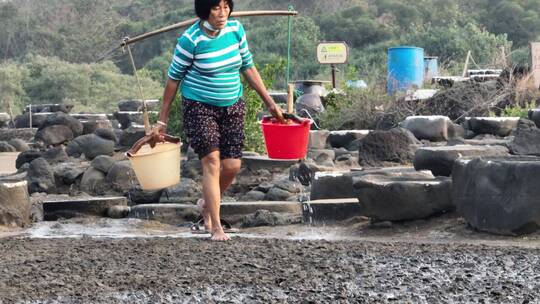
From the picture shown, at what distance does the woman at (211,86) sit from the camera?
6695 millimetres

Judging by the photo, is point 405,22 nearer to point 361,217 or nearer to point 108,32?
point 108,32

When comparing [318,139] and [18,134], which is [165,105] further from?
[18,134]

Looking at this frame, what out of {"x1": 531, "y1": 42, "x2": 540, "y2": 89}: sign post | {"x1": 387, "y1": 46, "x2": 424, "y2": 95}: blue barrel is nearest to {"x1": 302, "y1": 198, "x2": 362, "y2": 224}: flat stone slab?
{"x1": 531, "y1": 42, "x2": 540, "y2": 89}: sign post

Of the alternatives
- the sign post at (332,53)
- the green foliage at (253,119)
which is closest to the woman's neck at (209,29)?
the green foliage at (253,119)

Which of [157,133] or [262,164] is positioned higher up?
[157,133]

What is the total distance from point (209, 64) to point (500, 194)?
186cm

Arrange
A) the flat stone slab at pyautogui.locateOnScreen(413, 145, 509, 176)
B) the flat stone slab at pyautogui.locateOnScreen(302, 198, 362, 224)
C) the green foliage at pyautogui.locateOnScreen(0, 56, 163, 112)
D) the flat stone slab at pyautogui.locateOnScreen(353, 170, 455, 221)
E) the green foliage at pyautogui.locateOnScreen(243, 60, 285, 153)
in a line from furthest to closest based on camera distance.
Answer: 1. the green foliage at pyautogui.locateOnScreen(0, 56, 163, 112)
2. the green foliage at pyautogui.locateOnScreen(243, 60, 285, 153)
3. the flat stone slab at pyautogui.locateOnScreen(413, 145, 509, 176)
4. the flat stone slab at pyautogui.locateOnScreen(302, 198, 362, 224)
5. the flat stone slab at pyautogui.locateOnScreen(353, 170, 455, 221)

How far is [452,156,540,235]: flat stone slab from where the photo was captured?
670 cm

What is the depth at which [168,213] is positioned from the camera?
8648 millimetres

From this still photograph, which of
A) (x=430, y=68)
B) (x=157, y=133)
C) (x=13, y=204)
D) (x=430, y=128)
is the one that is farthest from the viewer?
(x=430, y=68)

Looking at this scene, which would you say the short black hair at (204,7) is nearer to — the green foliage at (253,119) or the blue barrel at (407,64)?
the green foliage at (253,119)

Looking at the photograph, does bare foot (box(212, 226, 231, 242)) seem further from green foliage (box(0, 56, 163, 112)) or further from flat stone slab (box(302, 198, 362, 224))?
green foliage (box(0, 56, 163, 112))

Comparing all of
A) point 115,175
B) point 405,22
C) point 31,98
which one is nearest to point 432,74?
point 115,175

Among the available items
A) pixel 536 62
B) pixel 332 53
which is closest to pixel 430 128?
pixel 536 62
